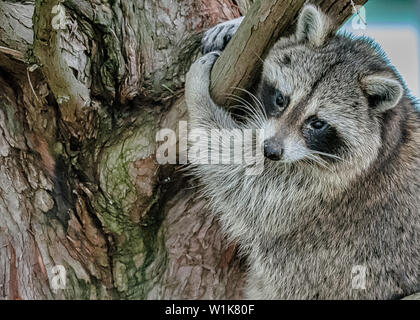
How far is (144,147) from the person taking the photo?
2.38m

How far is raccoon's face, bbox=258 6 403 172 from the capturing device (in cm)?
231

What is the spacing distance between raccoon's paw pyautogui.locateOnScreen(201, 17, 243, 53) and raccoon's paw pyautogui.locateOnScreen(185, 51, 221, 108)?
0.33 ft

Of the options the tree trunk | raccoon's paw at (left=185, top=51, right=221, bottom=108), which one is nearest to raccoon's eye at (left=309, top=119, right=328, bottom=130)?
raccoon's paw at (left=185, top=51, right=221, bottom=108)

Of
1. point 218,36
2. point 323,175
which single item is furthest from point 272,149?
point 218,36

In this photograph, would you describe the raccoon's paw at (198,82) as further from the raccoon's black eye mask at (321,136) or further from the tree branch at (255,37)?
the raccoon's black eye mask at (321,136)

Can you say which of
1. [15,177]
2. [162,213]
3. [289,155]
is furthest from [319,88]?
[15,177]

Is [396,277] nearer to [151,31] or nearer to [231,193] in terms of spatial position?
[231,193]

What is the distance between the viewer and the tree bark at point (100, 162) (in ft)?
7.65

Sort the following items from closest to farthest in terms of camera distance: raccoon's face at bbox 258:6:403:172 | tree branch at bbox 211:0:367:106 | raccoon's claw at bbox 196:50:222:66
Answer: tree branch at bbox 211:0:367:106
raccoon's face at bbox 258:6:403:172
raccoon's claw at bbox 196:50:222:66

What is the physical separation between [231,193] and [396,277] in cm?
93

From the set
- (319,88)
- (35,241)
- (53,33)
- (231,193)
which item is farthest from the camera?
(231,193)

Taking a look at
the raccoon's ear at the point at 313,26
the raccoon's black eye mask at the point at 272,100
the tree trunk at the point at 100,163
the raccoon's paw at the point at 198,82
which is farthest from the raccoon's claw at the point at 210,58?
the raccoon's ear at the point at 313,26

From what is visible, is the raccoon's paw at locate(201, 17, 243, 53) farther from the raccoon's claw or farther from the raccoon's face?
the raccoon's face
